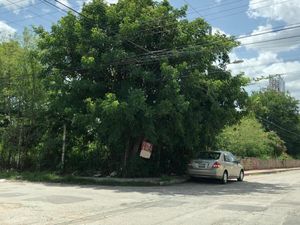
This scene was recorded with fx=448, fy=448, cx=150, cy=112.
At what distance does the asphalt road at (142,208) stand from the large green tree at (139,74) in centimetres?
520

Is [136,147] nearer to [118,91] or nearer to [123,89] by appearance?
[118,91]

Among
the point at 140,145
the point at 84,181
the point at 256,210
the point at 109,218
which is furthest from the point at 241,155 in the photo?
the point at 109,218

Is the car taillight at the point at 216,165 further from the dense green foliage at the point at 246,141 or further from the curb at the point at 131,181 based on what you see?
the dense green foliage at the point at 246,141

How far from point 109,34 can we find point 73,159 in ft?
25.4

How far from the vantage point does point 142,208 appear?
1277 centimetres

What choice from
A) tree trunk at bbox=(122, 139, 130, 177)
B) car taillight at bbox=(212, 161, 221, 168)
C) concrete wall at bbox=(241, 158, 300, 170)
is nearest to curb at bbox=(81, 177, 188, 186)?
tree trunk at bbox=(122, 139, 130, 177)

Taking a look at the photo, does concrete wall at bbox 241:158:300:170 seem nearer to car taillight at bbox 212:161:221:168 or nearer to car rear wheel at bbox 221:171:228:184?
car rear wheel at bbox 221:171:228:184

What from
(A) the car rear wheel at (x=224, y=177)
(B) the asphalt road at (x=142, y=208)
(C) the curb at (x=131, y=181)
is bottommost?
(B) the asphalt road at (x=142, y=208)

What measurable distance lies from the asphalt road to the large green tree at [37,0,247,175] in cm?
520

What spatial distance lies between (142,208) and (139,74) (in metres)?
9.90

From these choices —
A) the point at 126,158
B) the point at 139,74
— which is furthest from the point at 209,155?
the point at 139,74

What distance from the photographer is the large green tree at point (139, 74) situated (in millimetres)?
21141

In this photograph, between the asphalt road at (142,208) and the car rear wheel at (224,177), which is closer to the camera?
the asphalt road at (142,208)

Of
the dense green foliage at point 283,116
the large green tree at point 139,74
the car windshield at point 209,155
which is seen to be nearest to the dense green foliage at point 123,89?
the large green tree at point 139,74
